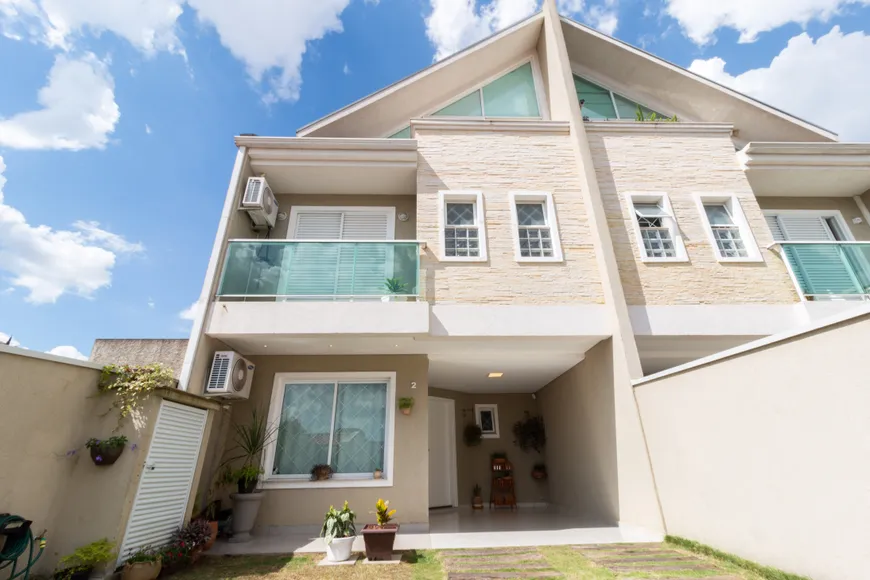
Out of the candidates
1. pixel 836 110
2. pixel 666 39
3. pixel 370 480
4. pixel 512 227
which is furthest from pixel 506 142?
pixel 836 110

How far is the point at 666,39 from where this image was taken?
10172 mm

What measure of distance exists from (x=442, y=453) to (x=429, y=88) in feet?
32.0

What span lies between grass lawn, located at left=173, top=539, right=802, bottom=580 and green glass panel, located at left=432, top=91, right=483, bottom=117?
9711 millimetres

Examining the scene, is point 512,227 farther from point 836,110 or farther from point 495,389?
point 836,110

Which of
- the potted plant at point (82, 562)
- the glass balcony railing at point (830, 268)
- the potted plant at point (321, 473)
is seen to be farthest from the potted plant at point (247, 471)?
the glass balcony railing at point (830, 268)

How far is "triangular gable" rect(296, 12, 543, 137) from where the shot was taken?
30.0ft

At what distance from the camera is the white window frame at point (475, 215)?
7.02m

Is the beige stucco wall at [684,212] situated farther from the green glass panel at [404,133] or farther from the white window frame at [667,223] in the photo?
the green glass panel at [404,133]

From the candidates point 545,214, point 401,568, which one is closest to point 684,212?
point 545,214

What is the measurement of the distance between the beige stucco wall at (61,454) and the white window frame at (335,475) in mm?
2400

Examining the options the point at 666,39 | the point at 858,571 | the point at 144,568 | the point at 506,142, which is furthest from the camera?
the point at 666,39

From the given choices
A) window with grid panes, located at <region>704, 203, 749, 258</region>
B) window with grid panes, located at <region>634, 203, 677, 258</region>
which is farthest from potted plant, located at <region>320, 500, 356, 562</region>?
window with grid panes, located at <region>704, 203, 749, 258</region>

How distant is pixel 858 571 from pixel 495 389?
8258 mm

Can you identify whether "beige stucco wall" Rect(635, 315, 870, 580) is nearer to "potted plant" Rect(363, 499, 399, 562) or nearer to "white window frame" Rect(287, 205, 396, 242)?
"potted plant" Rect(363, 499, 399, 562)
